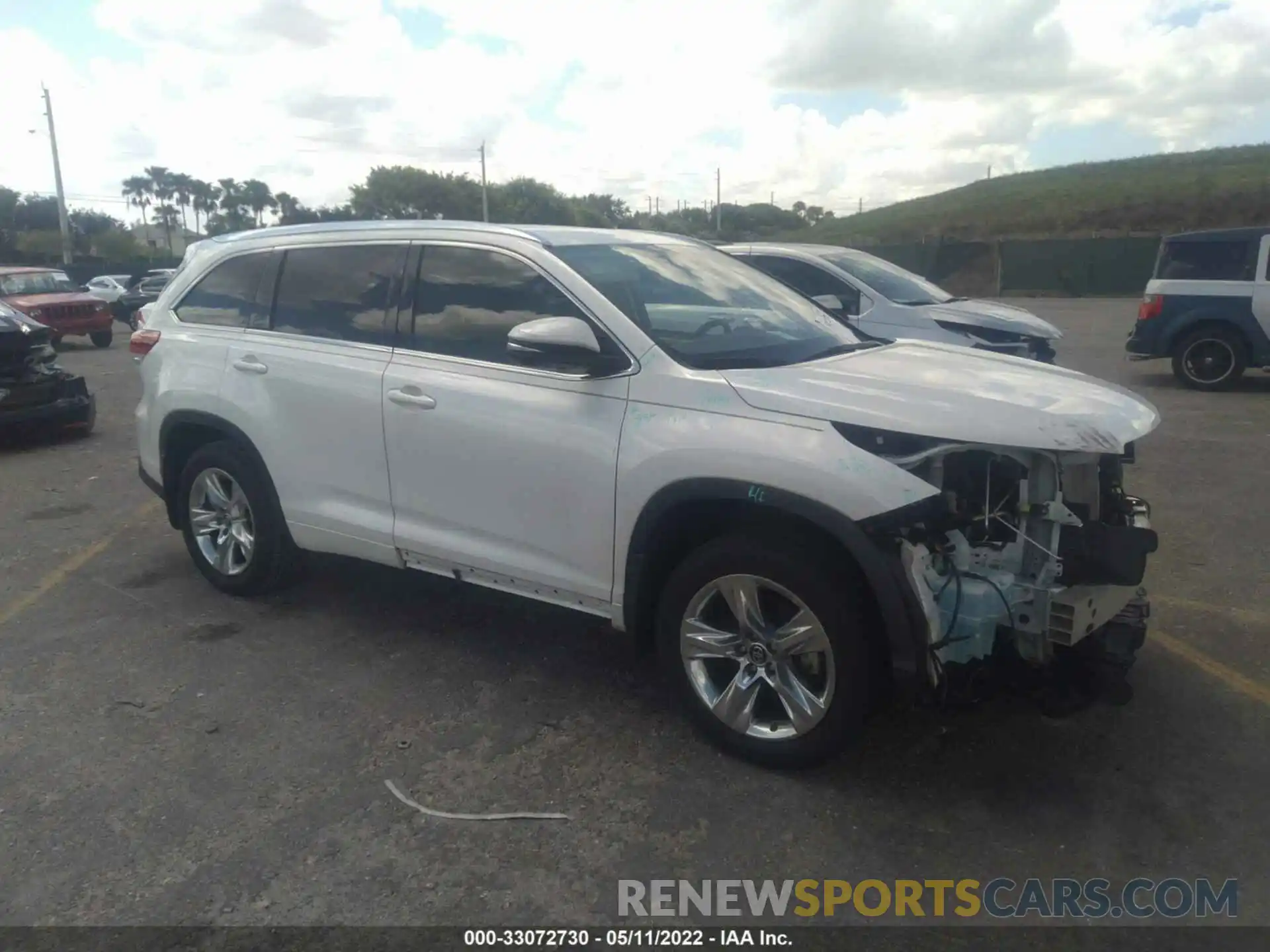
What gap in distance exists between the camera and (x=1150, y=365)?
14594 mm

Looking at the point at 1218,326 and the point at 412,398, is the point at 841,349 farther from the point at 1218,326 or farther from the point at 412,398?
the point at 1218,326

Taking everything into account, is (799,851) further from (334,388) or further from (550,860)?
(334,388)

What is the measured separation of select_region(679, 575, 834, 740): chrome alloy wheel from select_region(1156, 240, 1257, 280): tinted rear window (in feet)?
34.5

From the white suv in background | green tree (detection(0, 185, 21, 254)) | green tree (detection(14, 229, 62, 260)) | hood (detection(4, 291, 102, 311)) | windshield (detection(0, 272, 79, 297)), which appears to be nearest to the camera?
the white suv in background

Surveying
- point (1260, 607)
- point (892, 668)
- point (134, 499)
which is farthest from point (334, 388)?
point (1260, 607)

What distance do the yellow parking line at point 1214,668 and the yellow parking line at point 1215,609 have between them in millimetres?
409

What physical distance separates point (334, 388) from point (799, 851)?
9.20 feet

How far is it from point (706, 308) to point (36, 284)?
19.1 meters

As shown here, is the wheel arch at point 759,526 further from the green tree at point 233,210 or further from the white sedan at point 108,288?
the green tree at point 233,210

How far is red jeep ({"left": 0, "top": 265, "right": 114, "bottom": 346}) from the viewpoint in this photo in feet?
60.2

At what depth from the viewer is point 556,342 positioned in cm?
363

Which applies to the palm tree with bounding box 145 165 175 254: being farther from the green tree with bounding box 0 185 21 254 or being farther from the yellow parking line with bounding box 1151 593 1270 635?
the yellow parking line with bounding box 1151 593 1270 635

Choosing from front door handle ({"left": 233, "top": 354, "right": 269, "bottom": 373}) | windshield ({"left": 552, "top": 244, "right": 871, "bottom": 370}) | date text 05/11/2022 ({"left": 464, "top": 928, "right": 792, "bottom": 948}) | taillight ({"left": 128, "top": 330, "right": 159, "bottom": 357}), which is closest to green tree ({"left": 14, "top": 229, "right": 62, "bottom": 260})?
taillight ({"left": 128, "top": 330, "right": 159, "bottom": 357})

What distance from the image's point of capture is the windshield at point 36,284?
61.0ft
